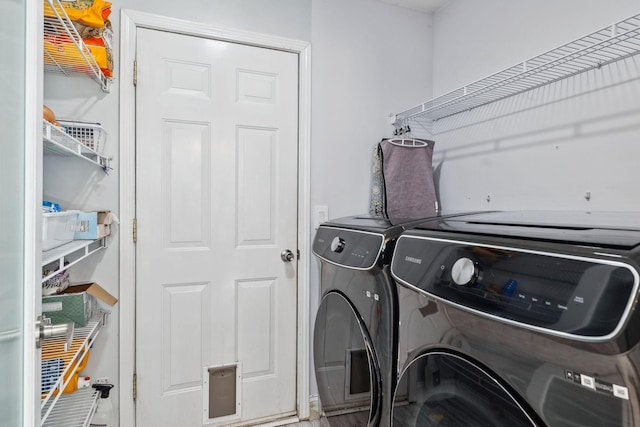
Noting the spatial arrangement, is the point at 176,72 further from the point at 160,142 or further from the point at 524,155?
the point at 524,155

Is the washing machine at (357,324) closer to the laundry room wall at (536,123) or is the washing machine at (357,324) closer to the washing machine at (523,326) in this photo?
the washing machine at (523,326)

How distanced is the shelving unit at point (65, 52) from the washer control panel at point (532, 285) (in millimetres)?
1280

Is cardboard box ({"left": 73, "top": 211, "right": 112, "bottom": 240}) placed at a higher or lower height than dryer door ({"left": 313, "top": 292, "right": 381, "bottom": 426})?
higher

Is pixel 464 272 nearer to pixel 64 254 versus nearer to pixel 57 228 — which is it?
pixel 64 254

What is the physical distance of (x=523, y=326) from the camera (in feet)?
2.01

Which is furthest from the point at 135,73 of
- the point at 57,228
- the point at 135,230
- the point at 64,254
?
the point at 64,254

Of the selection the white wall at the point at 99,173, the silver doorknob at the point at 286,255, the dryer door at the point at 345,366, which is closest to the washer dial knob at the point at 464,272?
the dryer door at the point at 345,366

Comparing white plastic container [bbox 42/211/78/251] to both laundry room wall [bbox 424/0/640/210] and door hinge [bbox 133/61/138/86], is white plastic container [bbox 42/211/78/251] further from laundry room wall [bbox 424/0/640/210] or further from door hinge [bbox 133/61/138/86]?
laundry room wall [bbox 424/0/640/210]

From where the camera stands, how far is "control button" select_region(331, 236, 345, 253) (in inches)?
55.8

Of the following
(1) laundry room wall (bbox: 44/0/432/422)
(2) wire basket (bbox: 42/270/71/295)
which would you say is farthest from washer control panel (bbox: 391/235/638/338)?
(2) wire basket (bbox: 42/270/71/295)

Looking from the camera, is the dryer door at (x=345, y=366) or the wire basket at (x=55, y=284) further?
the wire basket at (x=55, y=284)

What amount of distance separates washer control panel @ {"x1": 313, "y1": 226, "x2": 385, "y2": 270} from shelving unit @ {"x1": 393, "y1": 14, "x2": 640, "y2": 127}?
0.81 m

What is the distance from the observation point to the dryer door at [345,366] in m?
1.18

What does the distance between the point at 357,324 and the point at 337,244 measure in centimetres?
34
